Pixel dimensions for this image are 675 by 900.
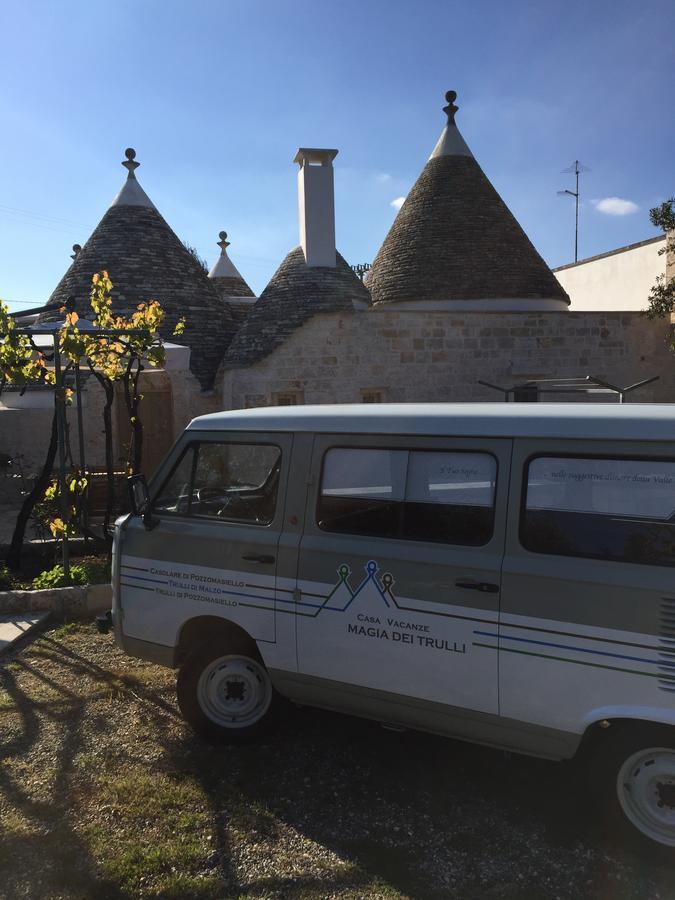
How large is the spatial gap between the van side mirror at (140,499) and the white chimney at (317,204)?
1226 cm

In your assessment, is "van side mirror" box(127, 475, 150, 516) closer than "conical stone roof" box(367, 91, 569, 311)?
Yes

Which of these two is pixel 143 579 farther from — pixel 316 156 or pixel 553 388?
pixel 316 156

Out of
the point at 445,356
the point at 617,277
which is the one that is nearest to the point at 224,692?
the point at 445,356

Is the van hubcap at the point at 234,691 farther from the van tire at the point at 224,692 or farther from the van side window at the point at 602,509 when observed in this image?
the van side window at the point at 602,509

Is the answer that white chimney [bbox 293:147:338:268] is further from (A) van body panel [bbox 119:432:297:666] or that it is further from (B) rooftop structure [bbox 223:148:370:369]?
(A) van body panel [bbox 119:432:297:666]

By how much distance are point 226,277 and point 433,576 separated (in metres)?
21.8

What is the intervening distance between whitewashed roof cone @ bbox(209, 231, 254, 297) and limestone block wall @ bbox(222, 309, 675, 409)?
32.6 ft

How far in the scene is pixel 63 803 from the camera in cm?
341

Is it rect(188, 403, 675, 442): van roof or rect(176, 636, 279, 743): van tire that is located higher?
rect(188, 403, 675, 442): van roof

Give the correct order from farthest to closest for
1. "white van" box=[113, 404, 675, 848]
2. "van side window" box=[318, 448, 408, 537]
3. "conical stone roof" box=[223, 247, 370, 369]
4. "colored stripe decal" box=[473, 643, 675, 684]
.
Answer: "conical stone roof" box=[223, 247, 370, 369], "van side window" box=[318, 448, 408, 537], "white van" box=[113, 404, 675, 848], "colored stripe decal" box=[473, 643, 675, 684]

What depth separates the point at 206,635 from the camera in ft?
13.1

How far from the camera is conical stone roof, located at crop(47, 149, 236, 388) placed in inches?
595

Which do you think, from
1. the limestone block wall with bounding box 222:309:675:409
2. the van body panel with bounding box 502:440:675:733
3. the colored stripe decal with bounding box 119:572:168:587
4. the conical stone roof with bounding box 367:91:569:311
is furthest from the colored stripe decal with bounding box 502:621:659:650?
the conical stone roof with bounding box 367:91:569:311

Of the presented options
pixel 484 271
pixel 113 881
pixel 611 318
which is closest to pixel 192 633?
pixel 113 881
